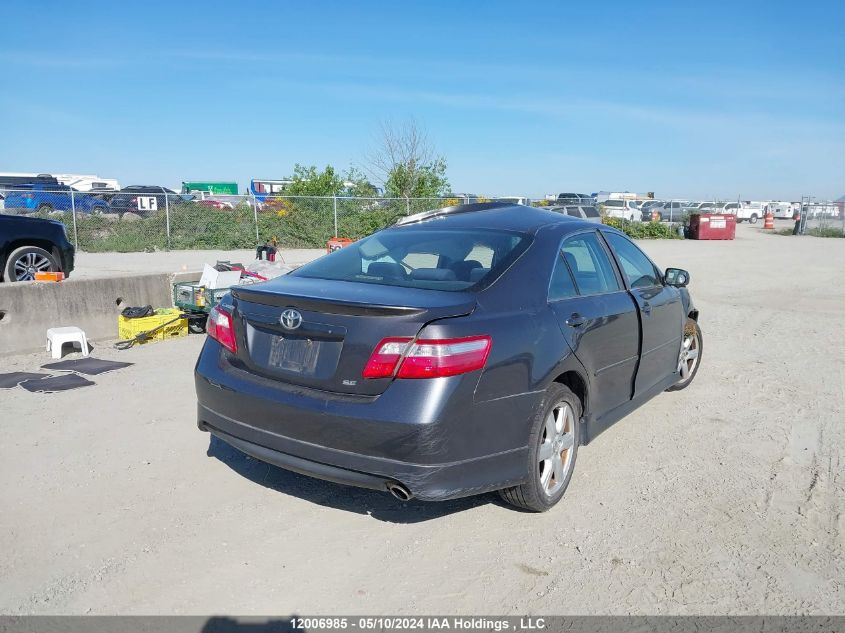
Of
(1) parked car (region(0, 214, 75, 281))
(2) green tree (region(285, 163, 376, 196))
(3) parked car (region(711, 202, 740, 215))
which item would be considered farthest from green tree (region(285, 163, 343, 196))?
(3) parked car (region(711, 202, 740, 215))

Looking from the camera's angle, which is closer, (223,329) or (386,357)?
(386,357)

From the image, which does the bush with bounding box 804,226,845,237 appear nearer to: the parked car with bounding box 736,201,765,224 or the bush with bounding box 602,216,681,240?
the bush with bounding box 602,216,681,240

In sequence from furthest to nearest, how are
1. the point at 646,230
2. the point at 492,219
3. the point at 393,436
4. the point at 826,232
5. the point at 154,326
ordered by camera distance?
the point at 826,232, the point at 646,230, the point at 154,326, the point at 492,219, the point at 393,436

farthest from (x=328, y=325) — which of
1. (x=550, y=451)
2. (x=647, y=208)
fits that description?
(x=647, y=208)

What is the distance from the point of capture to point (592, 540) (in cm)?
365

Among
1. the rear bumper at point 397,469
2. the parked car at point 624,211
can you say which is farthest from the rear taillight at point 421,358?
the parked car at point 624,211

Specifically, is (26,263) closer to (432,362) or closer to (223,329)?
(223,329)

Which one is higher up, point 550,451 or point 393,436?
point 393,436

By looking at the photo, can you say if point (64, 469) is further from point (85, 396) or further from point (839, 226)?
point (839, 226)

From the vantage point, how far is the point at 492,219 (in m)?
4.73

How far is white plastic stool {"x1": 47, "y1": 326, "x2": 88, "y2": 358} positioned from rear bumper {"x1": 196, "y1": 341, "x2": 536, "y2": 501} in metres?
4.87

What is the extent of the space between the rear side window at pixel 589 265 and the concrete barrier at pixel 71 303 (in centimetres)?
624

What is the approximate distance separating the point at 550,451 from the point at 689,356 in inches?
126

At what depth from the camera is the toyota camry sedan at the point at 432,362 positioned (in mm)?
3266
